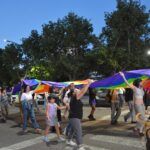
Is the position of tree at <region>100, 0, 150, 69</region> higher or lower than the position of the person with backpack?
higher

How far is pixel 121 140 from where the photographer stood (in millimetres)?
13203

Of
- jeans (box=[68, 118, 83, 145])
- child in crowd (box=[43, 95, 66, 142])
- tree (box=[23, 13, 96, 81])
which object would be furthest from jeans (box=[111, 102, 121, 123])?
tree (box=[23, 13, 96, 81])

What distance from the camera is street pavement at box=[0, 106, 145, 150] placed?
1248cm

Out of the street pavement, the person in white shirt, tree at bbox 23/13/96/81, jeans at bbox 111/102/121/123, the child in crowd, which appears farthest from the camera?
tree at bbox 23/13/96/81

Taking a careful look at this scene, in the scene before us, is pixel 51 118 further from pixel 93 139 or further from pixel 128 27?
pixel 128 27

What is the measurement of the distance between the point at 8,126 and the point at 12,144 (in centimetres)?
527

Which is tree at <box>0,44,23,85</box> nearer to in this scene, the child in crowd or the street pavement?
the street pavement

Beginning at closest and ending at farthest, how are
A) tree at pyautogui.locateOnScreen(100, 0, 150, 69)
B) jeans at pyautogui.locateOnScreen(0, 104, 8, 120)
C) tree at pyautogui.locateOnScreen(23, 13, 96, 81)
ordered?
jeans at pyautogui.locateOnScreen(0, 104, 8, 120) < tree at pyautogui.locateOnScreen(100, 0, 150, 69) < tree at pyautogui.locateOnScreen(23, 13, 96, 81)

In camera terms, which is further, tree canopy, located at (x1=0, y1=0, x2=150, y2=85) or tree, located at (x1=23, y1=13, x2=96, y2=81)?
tree, located at (x1=23, y1=13, x2=96, y2=81)

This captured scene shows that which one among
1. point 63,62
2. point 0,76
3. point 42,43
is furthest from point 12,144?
point 0,76

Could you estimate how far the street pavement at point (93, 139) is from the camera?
1248 centimetres

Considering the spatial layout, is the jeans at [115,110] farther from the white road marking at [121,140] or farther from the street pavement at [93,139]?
the white road marking at [121,140]

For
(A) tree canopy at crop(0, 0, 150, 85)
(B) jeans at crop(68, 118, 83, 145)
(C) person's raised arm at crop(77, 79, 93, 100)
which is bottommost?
(B) jeans at crop(68, 118, 83, 145)

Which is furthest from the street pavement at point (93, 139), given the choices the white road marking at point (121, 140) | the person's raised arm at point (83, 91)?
the person's raised arm at point (83, 91)
